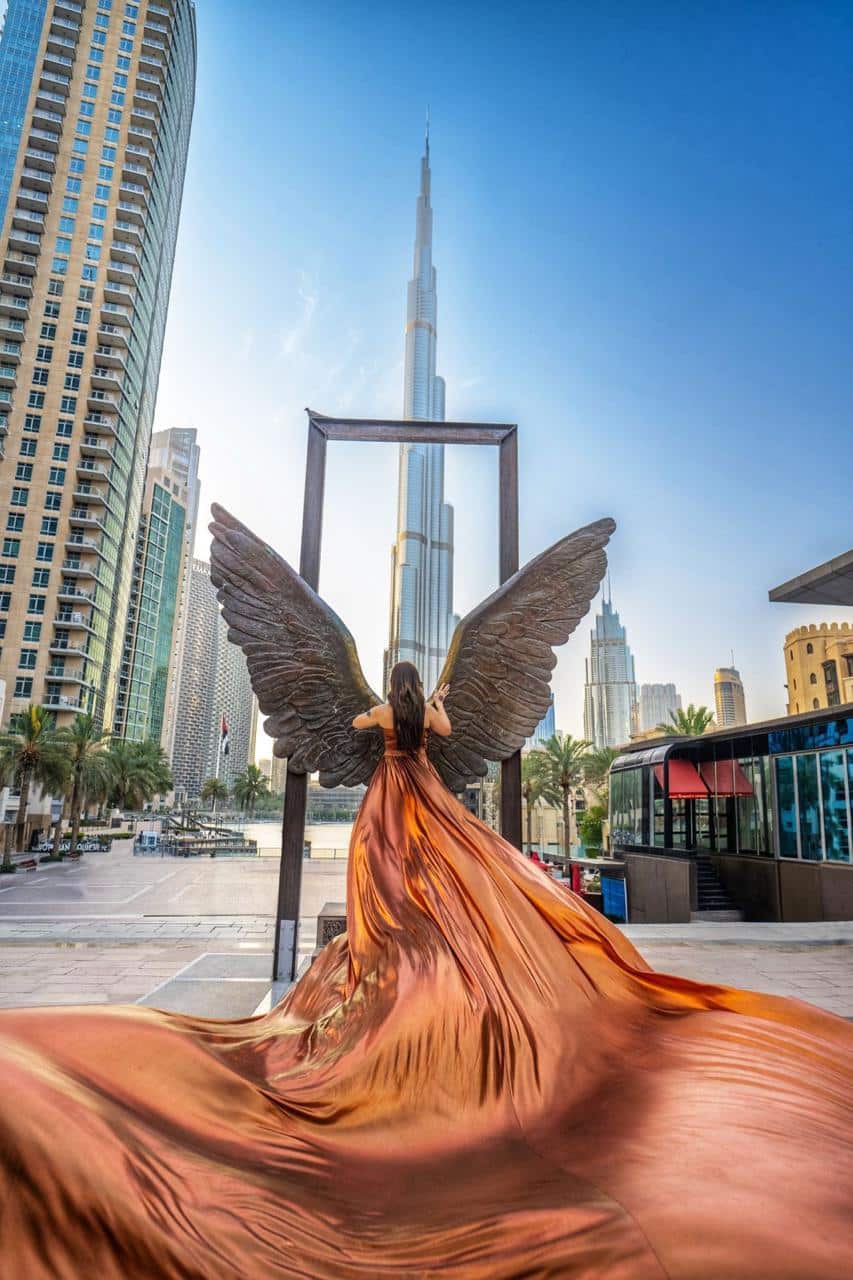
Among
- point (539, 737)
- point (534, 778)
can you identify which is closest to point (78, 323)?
point (534, 778)

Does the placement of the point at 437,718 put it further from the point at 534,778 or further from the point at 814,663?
the point at 814,663

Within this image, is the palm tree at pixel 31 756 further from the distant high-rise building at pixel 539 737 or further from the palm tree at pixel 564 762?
the palm tree at pixel 564 762

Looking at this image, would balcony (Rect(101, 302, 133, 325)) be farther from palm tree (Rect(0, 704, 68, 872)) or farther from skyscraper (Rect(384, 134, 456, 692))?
palm tree (Rect(0, 704, 68, 872))

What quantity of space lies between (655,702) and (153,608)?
151m

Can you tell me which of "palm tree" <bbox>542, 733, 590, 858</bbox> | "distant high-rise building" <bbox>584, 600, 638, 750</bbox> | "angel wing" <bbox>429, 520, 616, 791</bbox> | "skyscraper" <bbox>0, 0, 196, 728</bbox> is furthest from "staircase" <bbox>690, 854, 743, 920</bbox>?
"distant high-rise building" <bbox>584, 600, 638, 750</bbox>

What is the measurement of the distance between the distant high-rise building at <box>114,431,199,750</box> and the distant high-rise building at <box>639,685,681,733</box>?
138m

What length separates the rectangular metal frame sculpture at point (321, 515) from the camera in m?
6.79

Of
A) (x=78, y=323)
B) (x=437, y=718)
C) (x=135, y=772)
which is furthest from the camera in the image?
(x=78, y=323)

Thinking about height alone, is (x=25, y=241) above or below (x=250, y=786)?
above

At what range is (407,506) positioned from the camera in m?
57.9

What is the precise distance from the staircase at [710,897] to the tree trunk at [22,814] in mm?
31768

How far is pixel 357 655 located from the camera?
5.91m

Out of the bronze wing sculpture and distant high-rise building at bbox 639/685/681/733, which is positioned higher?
distant high-rise building at bbox 639/685/681/733

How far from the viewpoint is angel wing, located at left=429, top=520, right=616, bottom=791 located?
19.5 ft
